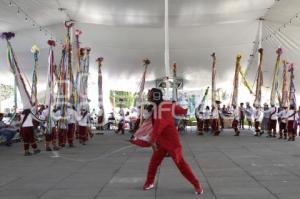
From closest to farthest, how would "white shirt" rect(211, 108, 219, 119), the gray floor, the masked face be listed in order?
the gray floor < the masked face < "white shirt" rect(211, 108, 219, 119)

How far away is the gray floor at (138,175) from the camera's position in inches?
304

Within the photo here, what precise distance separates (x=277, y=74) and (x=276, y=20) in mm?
3438

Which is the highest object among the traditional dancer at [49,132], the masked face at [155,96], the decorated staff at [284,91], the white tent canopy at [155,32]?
the white tent canopy at [155,32]

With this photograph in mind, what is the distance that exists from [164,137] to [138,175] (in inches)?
88.8

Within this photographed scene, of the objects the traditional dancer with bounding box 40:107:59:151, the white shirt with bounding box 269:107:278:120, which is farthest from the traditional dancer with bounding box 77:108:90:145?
the white shirt with bounding box 269:107:278:120

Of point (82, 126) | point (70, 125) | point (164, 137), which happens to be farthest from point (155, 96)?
point (82, 126)

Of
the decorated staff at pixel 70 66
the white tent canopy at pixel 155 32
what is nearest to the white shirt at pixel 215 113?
the white tent canopy at pixel 155 32

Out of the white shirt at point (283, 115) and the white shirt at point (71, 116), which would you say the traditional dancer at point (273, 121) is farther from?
the white shirt at point (71, 116)

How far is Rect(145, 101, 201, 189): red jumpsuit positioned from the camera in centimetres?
775

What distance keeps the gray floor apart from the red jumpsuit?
0.40 m

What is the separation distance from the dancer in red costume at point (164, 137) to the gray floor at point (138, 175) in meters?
0.36

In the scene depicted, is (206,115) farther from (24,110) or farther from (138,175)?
(138,175)

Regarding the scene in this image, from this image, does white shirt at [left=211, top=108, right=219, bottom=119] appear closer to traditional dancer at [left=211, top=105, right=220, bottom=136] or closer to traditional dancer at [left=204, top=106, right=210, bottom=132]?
traditional dancer at [left=211, top=105, right=220, bottom=136]

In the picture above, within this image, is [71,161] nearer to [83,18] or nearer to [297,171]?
[297,171]
